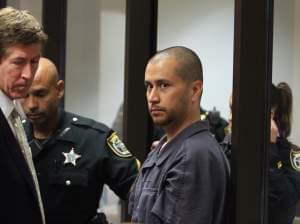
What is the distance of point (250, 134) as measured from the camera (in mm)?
1584

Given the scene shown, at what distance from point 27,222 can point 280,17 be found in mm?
1079

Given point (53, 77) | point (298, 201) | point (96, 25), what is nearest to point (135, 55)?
point (53, 77)

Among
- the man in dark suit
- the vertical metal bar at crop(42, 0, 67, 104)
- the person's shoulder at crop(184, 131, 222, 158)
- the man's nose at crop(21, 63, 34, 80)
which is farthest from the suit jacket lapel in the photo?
the vertical metal bar at crop(42, 0, 67, 104)

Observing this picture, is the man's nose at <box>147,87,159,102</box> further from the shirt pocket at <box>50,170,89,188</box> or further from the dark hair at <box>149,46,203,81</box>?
the shirt pocket at <box>50,170,89,188</box>

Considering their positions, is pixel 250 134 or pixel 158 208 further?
pixel 250 134

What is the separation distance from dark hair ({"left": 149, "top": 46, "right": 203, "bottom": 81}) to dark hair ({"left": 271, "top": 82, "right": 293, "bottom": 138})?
0.31 metres

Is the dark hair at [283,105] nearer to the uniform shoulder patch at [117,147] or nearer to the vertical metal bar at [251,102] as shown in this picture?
the vertical metal bar at [251,102]

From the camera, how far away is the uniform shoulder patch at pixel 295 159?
5.54 feet

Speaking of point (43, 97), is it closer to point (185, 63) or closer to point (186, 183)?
point (185, 63)

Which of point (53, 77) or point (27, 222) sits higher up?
point (53, 77)

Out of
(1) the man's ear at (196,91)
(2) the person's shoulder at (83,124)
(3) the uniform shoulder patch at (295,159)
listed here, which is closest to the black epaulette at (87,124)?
(2) the person's shoulder at (83,124)

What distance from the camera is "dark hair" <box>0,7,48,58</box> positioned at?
1.34m

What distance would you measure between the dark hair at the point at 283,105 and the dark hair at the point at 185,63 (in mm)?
306

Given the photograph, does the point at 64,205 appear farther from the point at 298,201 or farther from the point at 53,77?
the point at 298,201
